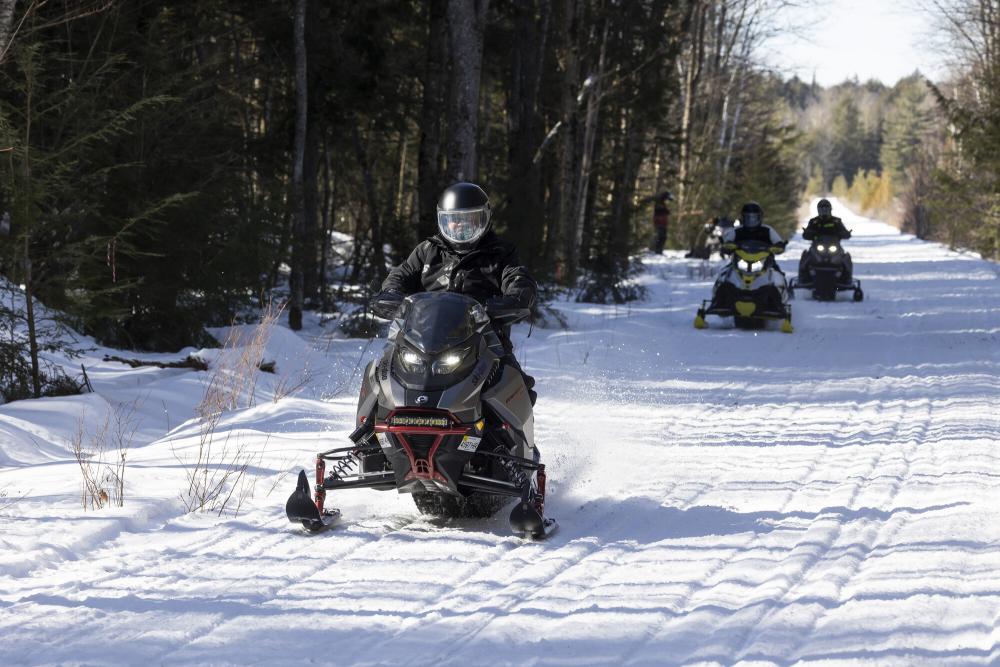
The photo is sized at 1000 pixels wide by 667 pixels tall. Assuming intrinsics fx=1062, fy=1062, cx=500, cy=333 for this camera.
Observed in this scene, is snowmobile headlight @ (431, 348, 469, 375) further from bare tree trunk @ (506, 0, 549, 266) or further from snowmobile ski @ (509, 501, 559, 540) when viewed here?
bare tree trunk @ (506, 0, 549, 266)

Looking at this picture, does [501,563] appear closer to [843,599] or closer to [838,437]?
[843,599]

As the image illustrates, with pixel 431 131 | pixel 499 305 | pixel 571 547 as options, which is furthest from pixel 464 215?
pixel 431 131

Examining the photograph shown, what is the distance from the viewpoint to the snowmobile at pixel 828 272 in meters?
21.2

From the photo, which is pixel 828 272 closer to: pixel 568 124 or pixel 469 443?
pixel 568 124

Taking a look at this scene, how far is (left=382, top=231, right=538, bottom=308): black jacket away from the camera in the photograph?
6646mm

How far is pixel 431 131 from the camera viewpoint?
53.3 ft

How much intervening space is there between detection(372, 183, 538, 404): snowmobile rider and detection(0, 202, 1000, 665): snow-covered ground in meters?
1.34

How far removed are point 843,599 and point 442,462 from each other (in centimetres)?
209

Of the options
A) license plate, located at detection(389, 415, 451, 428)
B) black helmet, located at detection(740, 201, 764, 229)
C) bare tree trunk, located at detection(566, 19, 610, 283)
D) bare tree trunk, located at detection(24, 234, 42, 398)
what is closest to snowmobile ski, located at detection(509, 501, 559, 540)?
license plate, located at detection(389, 415, 451, 428)

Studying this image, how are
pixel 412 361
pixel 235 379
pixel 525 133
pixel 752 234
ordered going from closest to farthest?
pixel 412 361
pixel 235 379
pixel 752 234
pixel 525 133

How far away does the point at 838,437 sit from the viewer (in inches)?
344

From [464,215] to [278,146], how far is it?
10.8m

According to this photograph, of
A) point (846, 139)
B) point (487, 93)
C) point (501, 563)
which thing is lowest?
point (501, 563)

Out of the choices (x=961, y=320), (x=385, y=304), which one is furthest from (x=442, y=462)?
(x=961, y=320)
